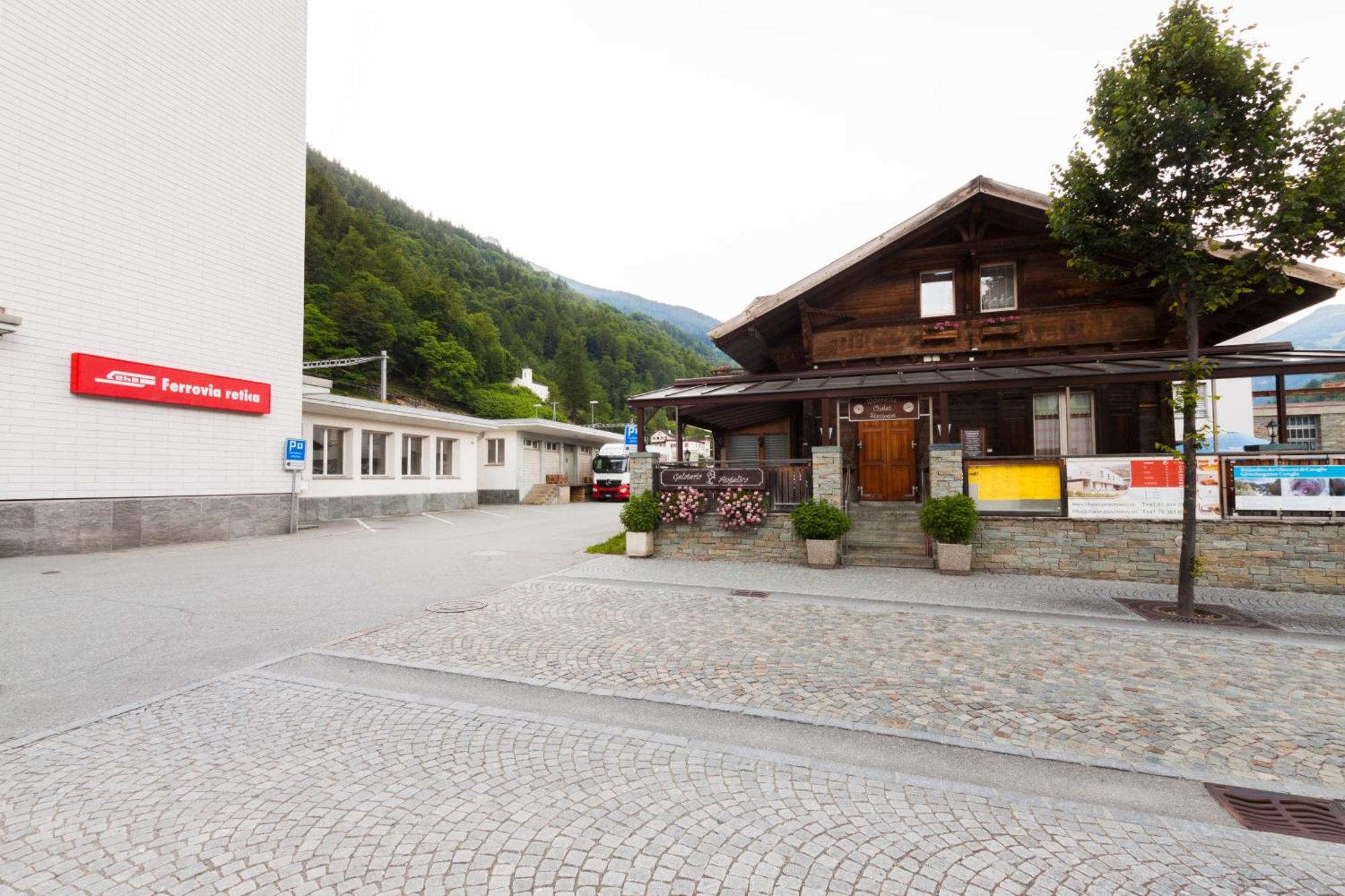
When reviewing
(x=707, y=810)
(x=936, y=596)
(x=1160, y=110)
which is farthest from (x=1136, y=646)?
(x=1160, y=110)

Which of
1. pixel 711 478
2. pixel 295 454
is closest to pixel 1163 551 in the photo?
pixel 711 478

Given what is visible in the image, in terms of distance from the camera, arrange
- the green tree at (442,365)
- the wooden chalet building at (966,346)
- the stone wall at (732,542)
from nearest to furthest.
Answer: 1. the stone wall at (732,542)
2. the wooden chalet building at (966,346)
3. the green tree at (442,365)

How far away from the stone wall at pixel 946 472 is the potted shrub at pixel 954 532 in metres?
0.25

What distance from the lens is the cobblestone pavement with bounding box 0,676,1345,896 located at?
243 cm

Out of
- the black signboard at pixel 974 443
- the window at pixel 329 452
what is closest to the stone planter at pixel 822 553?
the black signboard at pixel 974 443

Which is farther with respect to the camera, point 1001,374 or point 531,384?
point 531,384

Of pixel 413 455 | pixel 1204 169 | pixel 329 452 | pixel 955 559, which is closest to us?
pixel 1204 169

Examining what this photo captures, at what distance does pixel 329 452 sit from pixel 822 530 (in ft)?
56.1

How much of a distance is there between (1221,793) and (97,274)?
18.5 m

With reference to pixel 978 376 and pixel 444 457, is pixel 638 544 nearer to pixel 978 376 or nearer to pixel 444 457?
pixel 978 376

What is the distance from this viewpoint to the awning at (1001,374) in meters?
9.37

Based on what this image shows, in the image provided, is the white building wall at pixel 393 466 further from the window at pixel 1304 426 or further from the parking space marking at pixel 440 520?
the window at pixel 1304 426

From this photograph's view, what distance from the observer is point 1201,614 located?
7113mm

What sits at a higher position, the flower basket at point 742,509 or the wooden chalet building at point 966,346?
the wooden chalet building at point 966,346
